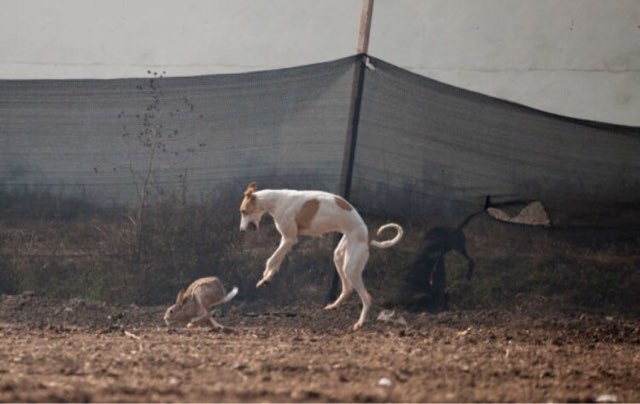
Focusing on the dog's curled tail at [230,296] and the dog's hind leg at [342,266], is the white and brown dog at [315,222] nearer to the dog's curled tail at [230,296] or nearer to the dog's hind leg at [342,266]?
the dog's hind leg at [342,266]

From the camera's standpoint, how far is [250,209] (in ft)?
31.7

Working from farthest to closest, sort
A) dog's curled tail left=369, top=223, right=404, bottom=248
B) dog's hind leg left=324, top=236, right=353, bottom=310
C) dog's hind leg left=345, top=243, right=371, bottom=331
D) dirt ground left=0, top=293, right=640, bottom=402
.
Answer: dog's curled tail left=369, top=223, right=404, bottom=248 → dog's hind leg left=324, top=236, right=353, bottom=310 → dog's hind leg left=345, top=243, right=371, bottom=331 → dirt ground left=0, top=293, right=640, bottom=402

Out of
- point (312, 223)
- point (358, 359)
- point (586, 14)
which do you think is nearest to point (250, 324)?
point (312, 223)

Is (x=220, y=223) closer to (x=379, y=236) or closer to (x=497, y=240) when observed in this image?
(x=379, y=236)

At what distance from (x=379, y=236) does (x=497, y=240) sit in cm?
103

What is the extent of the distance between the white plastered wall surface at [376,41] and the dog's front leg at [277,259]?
4.11 meters

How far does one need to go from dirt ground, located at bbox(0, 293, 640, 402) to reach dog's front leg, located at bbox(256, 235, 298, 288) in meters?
0.36

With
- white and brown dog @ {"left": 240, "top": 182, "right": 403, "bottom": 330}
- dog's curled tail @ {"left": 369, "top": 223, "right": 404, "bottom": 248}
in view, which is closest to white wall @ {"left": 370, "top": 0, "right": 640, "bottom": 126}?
dog's curled tail @ {"left": 369, "top": 223, "right": 404, "bottom": 248}

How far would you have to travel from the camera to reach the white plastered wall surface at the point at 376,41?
1313cm

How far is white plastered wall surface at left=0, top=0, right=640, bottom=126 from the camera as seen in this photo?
13.1m

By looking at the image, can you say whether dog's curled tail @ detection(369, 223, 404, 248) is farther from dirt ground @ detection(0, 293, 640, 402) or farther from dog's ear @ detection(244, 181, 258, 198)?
dog's ear @ detection(244, 181, 258, 198)

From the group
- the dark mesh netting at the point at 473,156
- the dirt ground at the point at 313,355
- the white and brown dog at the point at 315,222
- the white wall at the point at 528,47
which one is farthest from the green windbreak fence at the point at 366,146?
the white wall at the point at 528,47

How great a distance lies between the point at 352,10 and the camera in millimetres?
13406

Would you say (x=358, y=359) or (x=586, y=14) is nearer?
(x=358, y=359)
